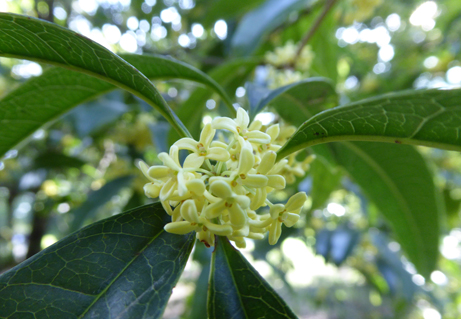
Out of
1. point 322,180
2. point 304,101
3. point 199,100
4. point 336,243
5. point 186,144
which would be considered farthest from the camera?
point 336,243

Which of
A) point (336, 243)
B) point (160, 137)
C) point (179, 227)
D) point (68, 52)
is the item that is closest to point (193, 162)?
point (179, 227)

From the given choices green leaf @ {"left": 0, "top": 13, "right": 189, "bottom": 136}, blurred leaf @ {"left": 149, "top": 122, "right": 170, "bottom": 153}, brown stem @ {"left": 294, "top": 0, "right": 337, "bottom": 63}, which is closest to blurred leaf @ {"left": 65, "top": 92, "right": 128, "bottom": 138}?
blurred leaf @ {"left": 149, "top": 122, "right": 170, "bottom": 153}

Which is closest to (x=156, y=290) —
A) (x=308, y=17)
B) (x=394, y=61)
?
(x=308, y=17)

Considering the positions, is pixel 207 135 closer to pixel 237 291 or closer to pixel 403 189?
pixel 237 291

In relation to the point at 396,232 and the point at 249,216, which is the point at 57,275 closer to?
the point at 249,216

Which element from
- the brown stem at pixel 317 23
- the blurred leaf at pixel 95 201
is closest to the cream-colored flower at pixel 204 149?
the brown stem at pixel 317 23

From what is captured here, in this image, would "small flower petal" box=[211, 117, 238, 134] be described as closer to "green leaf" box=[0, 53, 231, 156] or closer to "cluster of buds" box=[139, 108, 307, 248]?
"cluster of buds" box=[139, 108, 307, 248]
